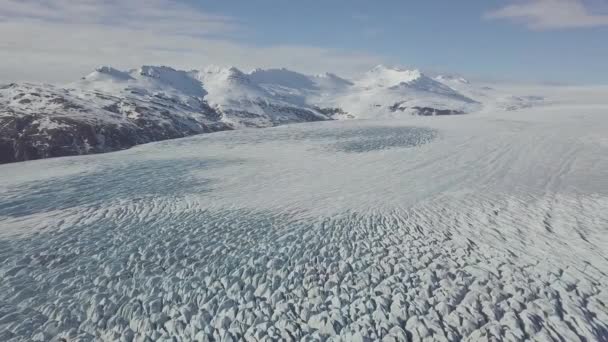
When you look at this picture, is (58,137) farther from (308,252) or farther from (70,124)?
(308,252)

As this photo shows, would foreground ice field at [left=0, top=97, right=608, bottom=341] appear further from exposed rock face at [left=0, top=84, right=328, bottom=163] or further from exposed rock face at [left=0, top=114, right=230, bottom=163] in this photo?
exposed rock face at [left=0, top=84, right=328, bottom=163]

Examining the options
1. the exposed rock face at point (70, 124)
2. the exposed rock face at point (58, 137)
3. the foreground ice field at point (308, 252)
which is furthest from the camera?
the exposed rock face at point (70, 124)

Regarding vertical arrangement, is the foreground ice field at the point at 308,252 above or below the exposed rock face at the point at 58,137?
above

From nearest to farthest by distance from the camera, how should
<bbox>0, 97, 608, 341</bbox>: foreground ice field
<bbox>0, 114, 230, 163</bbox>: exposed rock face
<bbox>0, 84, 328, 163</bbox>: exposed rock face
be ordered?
<bbox>0, 97, 608, 341</bbox>: foreground ice field, <bbox>0, 114, 230, 163</bbox>: exposed rock face, <bbox>0, 84, 328, 163</bbox>: exposed rock face

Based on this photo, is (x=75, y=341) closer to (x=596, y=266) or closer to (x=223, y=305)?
(x=223, y=305)

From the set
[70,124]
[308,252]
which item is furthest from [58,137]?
[308,252]

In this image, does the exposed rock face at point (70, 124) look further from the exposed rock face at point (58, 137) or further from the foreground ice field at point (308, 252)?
the foreground ice field at point (308, 252)

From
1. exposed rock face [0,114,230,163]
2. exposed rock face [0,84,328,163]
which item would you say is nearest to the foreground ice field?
exposed rock face [0,114,230,163]

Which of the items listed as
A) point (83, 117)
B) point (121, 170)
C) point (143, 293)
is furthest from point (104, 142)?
point (143, 293)

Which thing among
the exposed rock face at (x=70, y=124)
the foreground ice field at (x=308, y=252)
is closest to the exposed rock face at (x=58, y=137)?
the exposed rock face at (x=70, y=124)
